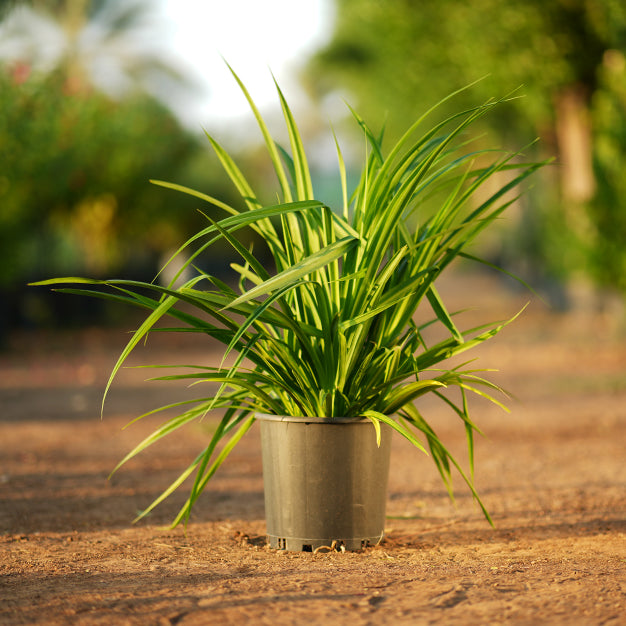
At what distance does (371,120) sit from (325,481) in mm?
26990

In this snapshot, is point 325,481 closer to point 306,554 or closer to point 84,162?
point 306,554

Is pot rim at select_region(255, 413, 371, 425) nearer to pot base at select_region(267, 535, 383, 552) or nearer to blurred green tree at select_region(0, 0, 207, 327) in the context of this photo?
pot base at select_region(267, 535, 383, 552)

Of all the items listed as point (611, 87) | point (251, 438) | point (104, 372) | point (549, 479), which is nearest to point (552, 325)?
point (611, 87)

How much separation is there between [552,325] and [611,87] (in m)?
6.52

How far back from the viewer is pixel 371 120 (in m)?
29.3

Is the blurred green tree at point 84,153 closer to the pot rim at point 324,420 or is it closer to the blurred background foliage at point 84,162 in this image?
the blurred background foliage at point 84,162

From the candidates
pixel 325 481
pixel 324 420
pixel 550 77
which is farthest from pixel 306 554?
pixel 550 77

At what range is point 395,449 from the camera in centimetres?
657

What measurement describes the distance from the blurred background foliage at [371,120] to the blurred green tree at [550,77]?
0.03m

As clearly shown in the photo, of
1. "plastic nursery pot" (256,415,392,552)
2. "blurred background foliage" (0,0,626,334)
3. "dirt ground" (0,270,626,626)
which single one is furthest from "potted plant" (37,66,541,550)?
"blurred background foliage" (0,0,626,334)

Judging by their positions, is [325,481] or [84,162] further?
[84,162]

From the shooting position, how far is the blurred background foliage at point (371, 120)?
12273mm

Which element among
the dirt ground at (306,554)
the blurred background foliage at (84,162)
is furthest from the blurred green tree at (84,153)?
the dirt ground at (306,554)

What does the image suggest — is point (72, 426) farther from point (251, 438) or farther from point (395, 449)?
point (395, 449)
